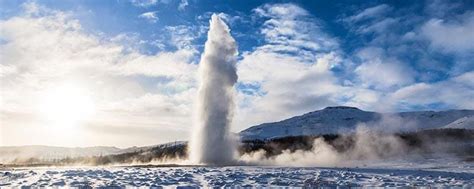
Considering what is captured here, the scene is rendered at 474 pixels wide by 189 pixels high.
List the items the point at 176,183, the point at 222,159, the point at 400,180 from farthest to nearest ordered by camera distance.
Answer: the point at 222,159 < the point at 400,180 < the point at 176,183

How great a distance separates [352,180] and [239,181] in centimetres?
667

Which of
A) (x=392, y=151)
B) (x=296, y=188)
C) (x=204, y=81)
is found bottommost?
(x=296, y=188)

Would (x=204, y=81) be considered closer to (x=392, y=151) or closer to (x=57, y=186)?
(x=392, y=151)

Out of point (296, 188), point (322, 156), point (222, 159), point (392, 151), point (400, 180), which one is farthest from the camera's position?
point (392, 151)

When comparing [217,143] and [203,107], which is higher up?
[203,107]

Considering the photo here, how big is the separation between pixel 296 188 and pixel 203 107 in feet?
153

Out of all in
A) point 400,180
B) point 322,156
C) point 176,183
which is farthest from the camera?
point 322,156

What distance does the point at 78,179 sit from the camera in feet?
104

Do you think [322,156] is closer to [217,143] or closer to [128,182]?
[217,143]

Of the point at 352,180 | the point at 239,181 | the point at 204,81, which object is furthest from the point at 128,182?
the point at 204,81

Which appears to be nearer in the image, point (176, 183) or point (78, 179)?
point (176, 183)

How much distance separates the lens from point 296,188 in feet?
86.7

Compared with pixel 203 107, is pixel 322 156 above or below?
below

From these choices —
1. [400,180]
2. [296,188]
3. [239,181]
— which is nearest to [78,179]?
[239,181]
